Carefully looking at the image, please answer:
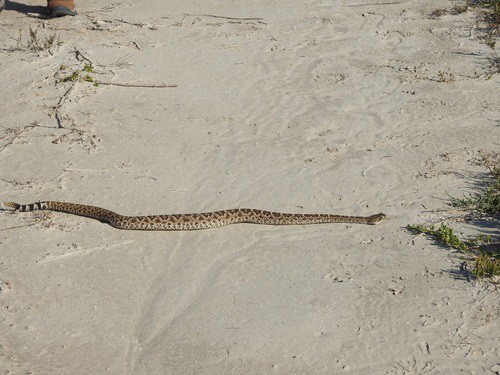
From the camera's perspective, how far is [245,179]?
1097cm

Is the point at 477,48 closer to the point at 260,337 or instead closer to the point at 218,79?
the point at 218,79

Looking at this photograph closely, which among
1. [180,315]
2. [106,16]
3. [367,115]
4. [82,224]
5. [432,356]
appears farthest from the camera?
[106,16]

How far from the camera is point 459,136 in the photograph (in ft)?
39.1

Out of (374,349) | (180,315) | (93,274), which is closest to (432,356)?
(374,349)

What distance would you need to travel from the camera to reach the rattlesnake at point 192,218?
9773 millimetres

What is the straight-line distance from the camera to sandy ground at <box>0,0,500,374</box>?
25.7 feet

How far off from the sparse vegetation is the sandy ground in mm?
159

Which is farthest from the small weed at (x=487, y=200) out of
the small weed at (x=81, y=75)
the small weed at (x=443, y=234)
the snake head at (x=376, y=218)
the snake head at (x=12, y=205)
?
the small weed at (x=81, y=75)

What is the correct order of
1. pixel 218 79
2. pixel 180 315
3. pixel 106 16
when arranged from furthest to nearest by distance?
pixel 106 16
pixel 218 79
pixel 180 315

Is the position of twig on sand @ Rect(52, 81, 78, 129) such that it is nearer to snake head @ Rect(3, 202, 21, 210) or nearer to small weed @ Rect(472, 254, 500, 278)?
snake head @ Rect(3, 202, 21, 210)

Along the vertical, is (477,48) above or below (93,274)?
above

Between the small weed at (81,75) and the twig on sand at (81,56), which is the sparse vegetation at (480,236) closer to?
the small weed at (81,75)

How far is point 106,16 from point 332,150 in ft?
22.1

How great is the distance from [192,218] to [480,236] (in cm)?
350
